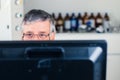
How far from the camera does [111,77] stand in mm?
3520

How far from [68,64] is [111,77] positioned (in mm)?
2960

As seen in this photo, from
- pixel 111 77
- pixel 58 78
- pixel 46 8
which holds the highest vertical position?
pixel 46 8

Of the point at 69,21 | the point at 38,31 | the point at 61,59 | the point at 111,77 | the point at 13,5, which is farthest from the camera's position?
the point at 69,21

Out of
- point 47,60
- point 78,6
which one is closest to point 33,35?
point 47,60

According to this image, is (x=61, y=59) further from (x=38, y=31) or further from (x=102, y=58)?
(x=38, y=31)

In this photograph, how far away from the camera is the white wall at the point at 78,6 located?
12.5ft

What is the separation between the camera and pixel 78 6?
12.6 ft

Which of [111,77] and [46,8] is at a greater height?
[46,8]

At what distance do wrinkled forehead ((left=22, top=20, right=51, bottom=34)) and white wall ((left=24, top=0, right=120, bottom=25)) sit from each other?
2641mm

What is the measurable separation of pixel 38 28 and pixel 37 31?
0.02m

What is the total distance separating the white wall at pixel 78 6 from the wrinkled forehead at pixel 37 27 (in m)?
2.64

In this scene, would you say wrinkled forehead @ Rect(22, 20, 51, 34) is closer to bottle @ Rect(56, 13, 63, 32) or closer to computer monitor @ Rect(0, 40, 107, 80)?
computer monitor @ Rect(0, 40, 107, 80)

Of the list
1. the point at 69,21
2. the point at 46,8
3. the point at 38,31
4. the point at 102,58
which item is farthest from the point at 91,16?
the point at 102,58

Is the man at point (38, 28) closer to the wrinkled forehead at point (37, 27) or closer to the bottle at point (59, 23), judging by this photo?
the wrinkled forehead at point (37, 27)
